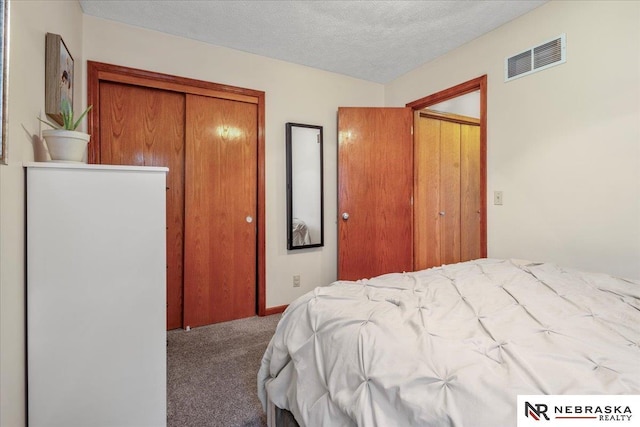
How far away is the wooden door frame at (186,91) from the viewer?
2223mm

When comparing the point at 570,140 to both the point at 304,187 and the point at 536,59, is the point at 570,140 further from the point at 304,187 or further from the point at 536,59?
the point at 304,187

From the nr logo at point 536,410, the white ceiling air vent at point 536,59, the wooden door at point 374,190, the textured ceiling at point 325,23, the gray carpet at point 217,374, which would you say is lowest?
the gray carpet at point 217,374

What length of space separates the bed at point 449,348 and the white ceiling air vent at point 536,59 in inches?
58.6

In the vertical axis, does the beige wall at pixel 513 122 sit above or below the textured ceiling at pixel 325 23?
below

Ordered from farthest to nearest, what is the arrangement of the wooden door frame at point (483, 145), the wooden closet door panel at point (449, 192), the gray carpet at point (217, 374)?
the wooden closet door panel at point (449, 192)
the wooden door frame at point (483, 145)
the gray carpet at point (217, 374)

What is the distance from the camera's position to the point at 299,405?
0.98 meters

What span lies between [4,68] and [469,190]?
409cm

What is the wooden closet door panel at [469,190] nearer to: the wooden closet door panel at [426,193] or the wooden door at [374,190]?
the wooden closet door panel at [426,193]

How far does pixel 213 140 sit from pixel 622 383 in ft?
9.11

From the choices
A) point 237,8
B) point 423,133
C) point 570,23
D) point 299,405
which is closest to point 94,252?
point 299,405

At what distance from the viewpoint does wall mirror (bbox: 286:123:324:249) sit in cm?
296

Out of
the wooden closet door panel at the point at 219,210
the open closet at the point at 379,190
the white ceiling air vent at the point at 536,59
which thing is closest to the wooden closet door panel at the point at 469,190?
the open closet at the point at 379,190

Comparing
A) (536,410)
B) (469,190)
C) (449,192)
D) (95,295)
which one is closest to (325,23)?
(95,295)

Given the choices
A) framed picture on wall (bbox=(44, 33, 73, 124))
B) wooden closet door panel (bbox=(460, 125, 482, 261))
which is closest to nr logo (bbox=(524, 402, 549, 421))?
framed picture on wall (bbox=(44, 33, 73, 124))
